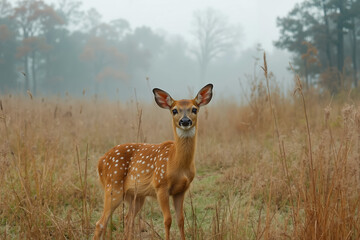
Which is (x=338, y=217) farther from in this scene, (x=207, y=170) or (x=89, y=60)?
(x=89, y=60)

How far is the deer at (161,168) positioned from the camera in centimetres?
253

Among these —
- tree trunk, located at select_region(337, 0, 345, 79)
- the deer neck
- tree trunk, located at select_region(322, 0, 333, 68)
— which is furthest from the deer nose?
tree trunk, located at select_region(322, 0, 333, 68)

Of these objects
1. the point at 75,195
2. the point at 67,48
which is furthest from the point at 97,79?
the point at 75,195

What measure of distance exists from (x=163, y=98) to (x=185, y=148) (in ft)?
1.68

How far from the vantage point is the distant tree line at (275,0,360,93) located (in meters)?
10.4

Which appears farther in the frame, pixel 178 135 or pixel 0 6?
pixel 0 6

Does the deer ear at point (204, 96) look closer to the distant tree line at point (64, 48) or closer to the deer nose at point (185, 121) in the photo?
the deer nose at point (185, 121)

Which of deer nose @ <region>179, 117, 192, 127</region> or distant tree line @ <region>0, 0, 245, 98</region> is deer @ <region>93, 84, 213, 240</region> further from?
distant tree line @ <region>0, 0, 245, 98</region>

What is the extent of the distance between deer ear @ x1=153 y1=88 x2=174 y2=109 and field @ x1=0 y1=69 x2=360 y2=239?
309 mm

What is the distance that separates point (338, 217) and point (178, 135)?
130 cm

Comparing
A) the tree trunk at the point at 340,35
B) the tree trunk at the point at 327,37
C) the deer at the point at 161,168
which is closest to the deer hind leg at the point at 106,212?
the deer at the point at 161,168

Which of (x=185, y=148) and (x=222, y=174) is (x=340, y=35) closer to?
(x=222, y=174)

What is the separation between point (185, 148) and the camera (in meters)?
2.54

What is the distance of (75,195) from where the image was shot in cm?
422
